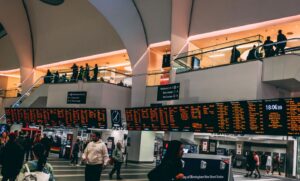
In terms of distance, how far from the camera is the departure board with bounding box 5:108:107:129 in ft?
58.4

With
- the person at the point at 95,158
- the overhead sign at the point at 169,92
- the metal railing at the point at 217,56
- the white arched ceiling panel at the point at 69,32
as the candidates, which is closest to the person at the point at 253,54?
the metal railing at the point at 217,56

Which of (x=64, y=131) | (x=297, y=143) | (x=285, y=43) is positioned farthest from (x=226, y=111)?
(x=64, y=131)

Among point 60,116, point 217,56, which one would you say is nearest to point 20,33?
point 60,116

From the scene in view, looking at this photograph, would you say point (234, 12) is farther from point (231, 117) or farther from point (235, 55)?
point (231, 117)

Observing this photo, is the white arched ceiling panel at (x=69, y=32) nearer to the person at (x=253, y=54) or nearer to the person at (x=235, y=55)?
the person at (x=235, y=55)

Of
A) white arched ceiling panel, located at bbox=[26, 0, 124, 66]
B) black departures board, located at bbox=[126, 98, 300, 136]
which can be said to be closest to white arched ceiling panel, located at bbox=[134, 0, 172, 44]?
white arched ceiling panel, located at bbox=[26, 0, 124, 66]

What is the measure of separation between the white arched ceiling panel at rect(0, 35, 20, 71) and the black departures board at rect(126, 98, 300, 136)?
23060mm

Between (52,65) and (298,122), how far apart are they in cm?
2385

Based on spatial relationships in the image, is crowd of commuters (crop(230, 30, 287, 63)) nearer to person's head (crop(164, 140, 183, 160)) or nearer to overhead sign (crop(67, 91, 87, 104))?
overhead sign (crop(67, 91, 87, 104))

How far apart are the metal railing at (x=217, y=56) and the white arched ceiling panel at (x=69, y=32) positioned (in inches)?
349

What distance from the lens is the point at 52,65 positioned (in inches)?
1190

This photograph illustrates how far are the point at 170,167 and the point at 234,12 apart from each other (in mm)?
15153

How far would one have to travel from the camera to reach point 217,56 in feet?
48.2

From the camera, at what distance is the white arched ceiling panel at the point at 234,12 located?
1612cm
